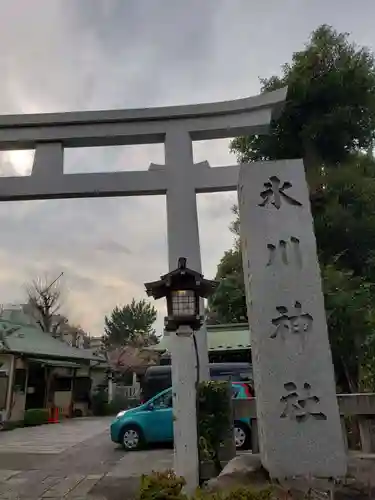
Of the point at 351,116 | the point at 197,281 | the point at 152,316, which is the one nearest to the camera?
the point at 197,281

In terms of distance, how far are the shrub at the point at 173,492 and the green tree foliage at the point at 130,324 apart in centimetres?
3415

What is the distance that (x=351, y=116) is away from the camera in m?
10.6

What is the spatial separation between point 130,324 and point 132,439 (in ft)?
95.8

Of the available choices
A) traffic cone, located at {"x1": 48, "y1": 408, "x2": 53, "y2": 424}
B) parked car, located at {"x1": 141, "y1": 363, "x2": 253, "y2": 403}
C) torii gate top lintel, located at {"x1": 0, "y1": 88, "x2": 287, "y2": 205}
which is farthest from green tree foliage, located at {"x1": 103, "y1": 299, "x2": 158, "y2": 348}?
torii gate top lintel, located at {"x1": 0, "y1": 88, "x2": 287, "y2": 205}

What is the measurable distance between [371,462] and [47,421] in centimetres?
1530

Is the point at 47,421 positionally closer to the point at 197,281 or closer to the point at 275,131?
the point at 275,131

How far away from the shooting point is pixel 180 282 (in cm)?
A: 459

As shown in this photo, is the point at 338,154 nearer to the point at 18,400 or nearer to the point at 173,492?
the point at 173,492

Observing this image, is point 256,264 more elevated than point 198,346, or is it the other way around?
point 256,264

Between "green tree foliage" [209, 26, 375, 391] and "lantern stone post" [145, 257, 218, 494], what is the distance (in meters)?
5.24

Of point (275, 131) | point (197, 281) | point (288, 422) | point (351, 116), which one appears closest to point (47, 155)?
point (197, 281)

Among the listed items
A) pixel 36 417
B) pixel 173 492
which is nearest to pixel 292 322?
pixel 173 492

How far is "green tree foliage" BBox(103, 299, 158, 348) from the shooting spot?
37.4 meters

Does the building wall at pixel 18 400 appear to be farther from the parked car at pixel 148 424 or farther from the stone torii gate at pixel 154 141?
the stone torii gate at pixel 154 141
